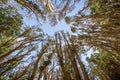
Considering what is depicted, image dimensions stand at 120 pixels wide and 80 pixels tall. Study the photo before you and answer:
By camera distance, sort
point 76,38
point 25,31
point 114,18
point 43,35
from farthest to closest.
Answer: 1. point 76,38
2. point 43,35
3. point 25,31
4. point 114,18

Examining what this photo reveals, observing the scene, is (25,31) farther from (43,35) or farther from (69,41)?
(69,41)

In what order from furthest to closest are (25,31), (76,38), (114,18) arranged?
1. (76,38)
2. (25,31)
3. (114,18)

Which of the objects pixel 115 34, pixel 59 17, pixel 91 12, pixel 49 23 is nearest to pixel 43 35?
pixel 49 23

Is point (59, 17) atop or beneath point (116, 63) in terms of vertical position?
atop

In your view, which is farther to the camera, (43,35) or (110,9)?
(43,35)

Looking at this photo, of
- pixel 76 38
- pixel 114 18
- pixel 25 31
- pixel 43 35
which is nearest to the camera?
pixel 114 18

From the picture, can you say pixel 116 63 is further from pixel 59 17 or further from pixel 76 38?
pixel 59 17

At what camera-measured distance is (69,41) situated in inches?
635

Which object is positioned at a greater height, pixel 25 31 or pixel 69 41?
pixel 25 31

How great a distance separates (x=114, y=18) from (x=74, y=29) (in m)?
3.85

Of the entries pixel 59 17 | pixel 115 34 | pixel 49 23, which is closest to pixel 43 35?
pixel 49 23

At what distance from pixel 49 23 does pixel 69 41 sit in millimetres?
2371

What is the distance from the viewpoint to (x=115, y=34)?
12.5 meters

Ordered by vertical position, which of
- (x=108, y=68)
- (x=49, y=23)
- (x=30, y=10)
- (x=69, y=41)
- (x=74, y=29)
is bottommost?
(x=108, y=68)
